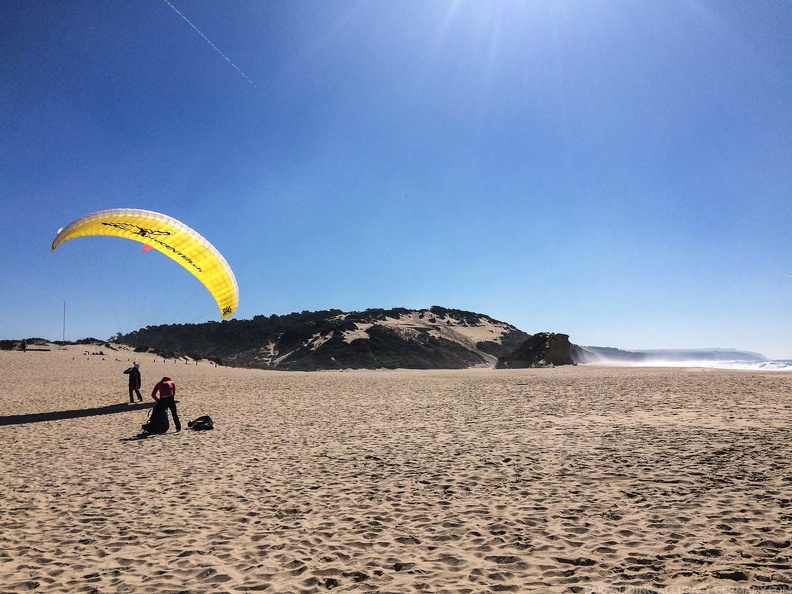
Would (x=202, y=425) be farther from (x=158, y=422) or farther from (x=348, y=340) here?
(x=348, y=340)

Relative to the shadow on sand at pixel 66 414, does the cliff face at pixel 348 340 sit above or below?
above

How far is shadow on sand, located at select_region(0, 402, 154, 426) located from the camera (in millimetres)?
14617

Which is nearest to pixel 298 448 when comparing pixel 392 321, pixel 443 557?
pixel 443 557

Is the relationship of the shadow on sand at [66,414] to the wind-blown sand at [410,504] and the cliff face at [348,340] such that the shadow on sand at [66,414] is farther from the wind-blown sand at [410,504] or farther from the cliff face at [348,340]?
the cliff face at [348,340]

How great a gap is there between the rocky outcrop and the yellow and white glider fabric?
36.7 metres

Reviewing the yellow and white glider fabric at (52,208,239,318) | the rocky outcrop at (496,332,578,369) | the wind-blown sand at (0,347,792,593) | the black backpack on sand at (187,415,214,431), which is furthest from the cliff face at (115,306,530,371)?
the wind-blown sand at (0,347,792,593)

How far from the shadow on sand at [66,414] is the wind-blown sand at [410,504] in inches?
18.7

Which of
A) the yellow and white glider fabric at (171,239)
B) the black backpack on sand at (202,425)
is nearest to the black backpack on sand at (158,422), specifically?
the black backpack on sand at (202,425)

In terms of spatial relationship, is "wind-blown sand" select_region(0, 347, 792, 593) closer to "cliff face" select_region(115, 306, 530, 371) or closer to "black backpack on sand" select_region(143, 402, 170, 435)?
"black backpack on sand" select_region(143, 402, 170, 435)

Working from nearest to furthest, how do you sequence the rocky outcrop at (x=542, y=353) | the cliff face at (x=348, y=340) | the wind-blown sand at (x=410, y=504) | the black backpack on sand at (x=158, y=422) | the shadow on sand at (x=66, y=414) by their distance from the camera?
the wind-blown sand at (x=410, y=504) → the black backpack on sand at (x=158, y=422) → the shadow on sand at (x=66, y=414) → the rocky outcrop at (x=542, y=353) → the cliff face at (x=348, y=340)

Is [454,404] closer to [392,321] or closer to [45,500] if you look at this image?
[45,500]

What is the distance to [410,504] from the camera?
6.65 meters

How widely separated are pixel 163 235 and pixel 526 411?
575 inches

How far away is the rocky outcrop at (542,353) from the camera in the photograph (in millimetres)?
49594
